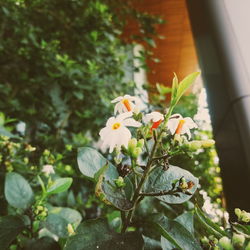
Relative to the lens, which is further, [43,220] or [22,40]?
[22,40]

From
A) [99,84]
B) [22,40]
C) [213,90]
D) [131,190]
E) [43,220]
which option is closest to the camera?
[131,190]

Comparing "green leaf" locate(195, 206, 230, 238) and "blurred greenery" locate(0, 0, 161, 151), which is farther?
"blurred greenery" locate(0, 0, 161, 151)

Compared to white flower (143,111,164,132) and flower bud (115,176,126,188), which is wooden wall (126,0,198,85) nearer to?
white flower (143,111,164,132)

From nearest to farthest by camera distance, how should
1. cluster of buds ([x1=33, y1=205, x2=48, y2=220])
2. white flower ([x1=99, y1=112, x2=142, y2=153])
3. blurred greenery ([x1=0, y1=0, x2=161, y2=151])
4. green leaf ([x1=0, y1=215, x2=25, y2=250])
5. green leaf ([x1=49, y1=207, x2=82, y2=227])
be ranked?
white flower ([x1=99, y1=112, x2=142, y2=153]), green leaf ([x1=0, y1=215, x2=25, y2=250]), cluster of buds ([x1=33, y1=205, x2=48, y2=220]), green leaf ([x1=49, y1=207, x2=82, y2=227]), blurred greenery ([x1=0, y1=0, x2=161, y2=151])

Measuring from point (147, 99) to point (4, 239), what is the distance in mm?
1636

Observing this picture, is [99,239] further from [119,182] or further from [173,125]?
[173,125]

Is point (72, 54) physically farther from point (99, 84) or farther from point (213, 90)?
point (213, 90)

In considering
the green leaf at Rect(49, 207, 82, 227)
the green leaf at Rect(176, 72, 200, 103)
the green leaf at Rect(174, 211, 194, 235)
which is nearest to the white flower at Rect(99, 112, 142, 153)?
the green leaf at Rect(176, 72, 200, 103)

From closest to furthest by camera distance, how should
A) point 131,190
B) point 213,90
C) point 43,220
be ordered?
point 131,190, point 43,220, point 213,90

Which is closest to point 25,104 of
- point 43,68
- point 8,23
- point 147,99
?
point 43,68

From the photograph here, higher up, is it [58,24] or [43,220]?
[58,24]

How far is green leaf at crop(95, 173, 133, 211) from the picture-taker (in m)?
0.49

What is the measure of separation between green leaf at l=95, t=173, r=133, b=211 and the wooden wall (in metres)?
2.43

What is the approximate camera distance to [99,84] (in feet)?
7.00
